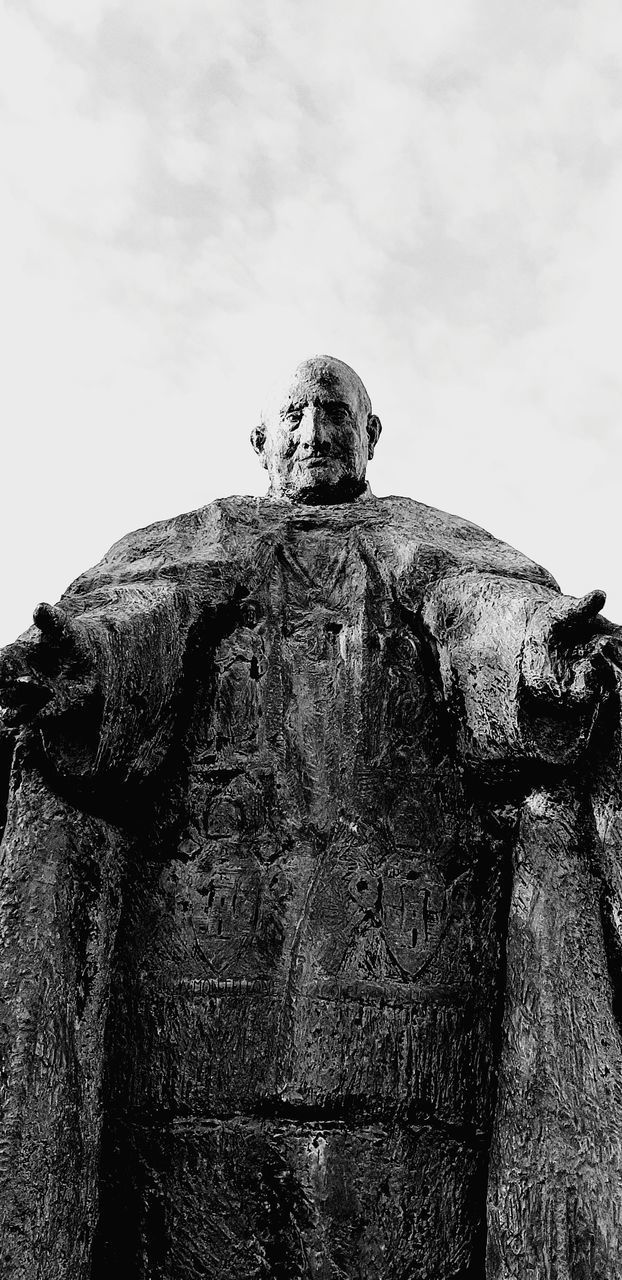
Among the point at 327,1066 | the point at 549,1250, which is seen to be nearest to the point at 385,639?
the point at 327,1066

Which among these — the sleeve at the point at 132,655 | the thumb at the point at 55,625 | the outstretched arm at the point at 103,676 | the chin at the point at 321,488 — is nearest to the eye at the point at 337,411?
the chin at the point at 321,488

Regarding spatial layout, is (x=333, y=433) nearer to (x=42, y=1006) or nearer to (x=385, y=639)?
(x=385, y=639)

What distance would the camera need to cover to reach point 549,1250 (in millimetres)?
3916

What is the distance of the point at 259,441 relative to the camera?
20.2ft

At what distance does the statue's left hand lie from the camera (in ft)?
13.7

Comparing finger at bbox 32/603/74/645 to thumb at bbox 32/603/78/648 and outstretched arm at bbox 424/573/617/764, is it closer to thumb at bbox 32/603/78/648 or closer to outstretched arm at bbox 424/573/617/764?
thumb at bbox 32/603/78/648

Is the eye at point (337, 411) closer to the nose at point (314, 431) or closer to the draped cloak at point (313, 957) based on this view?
the nose at point (314, 431)

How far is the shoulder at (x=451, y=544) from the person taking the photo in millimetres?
5141

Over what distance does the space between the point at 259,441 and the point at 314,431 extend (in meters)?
0.46

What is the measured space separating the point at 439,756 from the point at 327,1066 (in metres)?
1.08

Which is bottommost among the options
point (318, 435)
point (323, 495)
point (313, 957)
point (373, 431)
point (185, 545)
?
point (313, 957)

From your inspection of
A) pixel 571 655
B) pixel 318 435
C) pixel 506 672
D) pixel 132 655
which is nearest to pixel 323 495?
pixel 318 435

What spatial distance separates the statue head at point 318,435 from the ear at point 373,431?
0.76ft

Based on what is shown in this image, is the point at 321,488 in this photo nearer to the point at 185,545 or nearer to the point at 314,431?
the point at 314,431
